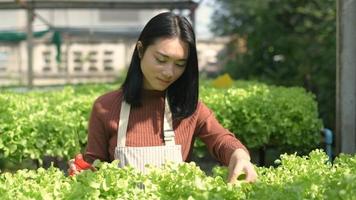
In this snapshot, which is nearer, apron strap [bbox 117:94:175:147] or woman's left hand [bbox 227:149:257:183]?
woman's left hand [bbox 227:149:257:183]

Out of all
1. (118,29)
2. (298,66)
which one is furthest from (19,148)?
(118,29)

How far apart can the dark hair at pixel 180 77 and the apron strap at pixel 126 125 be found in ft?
0.06

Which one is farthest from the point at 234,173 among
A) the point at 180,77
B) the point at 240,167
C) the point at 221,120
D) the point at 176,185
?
the point at 221,120

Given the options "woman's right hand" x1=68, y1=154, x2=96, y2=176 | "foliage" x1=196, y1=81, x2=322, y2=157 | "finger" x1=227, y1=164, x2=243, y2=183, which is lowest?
"foliage" x1=196, y1=81, x2=322, y2=157

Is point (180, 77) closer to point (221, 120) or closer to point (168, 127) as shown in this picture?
point (168, 127)

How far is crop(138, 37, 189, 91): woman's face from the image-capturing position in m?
1.97

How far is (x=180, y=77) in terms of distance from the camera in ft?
7.00

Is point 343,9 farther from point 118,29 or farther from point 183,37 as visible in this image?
point 118,29

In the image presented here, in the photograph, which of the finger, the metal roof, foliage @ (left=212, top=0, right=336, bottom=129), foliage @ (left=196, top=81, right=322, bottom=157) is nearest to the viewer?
the finger

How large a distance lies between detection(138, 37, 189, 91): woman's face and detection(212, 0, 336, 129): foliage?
6.64m

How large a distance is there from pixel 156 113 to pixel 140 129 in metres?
0.08

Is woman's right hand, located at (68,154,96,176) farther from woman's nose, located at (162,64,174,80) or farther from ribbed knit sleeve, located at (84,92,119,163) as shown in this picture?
woman's nose, located at (162,64,174,80)

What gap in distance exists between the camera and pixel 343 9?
3734 mm

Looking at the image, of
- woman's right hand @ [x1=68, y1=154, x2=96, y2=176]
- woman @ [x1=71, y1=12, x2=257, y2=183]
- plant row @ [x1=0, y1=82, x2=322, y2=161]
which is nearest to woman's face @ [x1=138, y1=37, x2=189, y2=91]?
woman @ [x1=71, y1=12, x2=257, y2=183]
